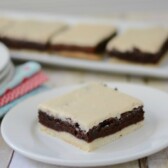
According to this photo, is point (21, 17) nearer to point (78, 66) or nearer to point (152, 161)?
point (78, 66)

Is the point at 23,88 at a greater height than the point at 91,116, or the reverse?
the point at 91,116

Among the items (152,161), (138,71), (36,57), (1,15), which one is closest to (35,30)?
(36,57)

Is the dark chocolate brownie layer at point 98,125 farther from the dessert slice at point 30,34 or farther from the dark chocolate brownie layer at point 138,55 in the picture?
the dessert slice at point 30,34

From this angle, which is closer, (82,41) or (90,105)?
(90,105)

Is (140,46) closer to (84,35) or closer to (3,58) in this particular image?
(84,35)

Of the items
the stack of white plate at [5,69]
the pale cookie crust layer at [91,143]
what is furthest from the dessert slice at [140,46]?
the pale cookie crust layer at [91,143]

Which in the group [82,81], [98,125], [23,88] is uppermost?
[98,125]

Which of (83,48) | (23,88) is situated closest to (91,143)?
(23,88)
